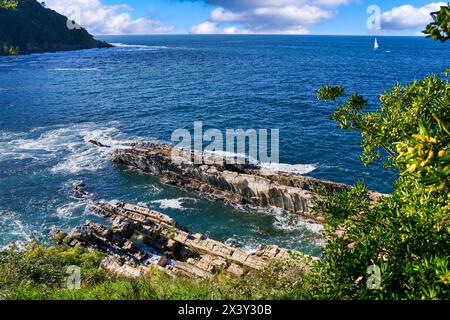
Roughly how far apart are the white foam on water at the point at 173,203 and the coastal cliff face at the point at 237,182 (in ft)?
8.90

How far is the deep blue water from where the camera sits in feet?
147

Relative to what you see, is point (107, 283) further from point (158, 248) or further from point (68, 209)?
point (68, 209)

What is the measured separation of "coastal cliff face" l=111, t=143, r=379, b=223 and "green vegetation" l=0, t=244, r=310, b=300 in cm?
1809

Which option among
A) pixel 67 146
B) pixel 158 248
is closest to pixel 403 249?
pixel 158 248

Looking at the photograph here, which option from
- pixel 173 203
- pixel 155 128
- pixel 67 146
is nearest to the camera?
pixel 173 203

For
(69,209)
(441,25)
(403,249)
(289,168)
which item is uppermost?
(441,25)

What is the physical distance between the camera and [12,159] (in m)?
61.0

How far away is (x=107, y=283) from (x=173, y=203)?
78.5 feet

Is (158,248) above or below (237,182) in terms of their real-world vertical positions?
below

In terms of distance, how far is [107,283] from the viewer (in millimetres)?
24875

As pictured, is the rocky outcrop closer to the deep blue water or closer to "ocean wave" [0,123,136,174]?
the deep blue water

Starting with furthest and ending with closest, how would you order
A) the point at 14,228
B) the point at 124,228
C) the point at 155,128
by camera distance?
the point at 155,128 < the point at 14,228 < the point at 124,228

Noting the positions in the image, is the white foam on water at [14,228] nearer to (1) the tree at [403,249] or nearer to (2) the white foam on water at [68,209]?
(2) the white foam on water at [68,209]
